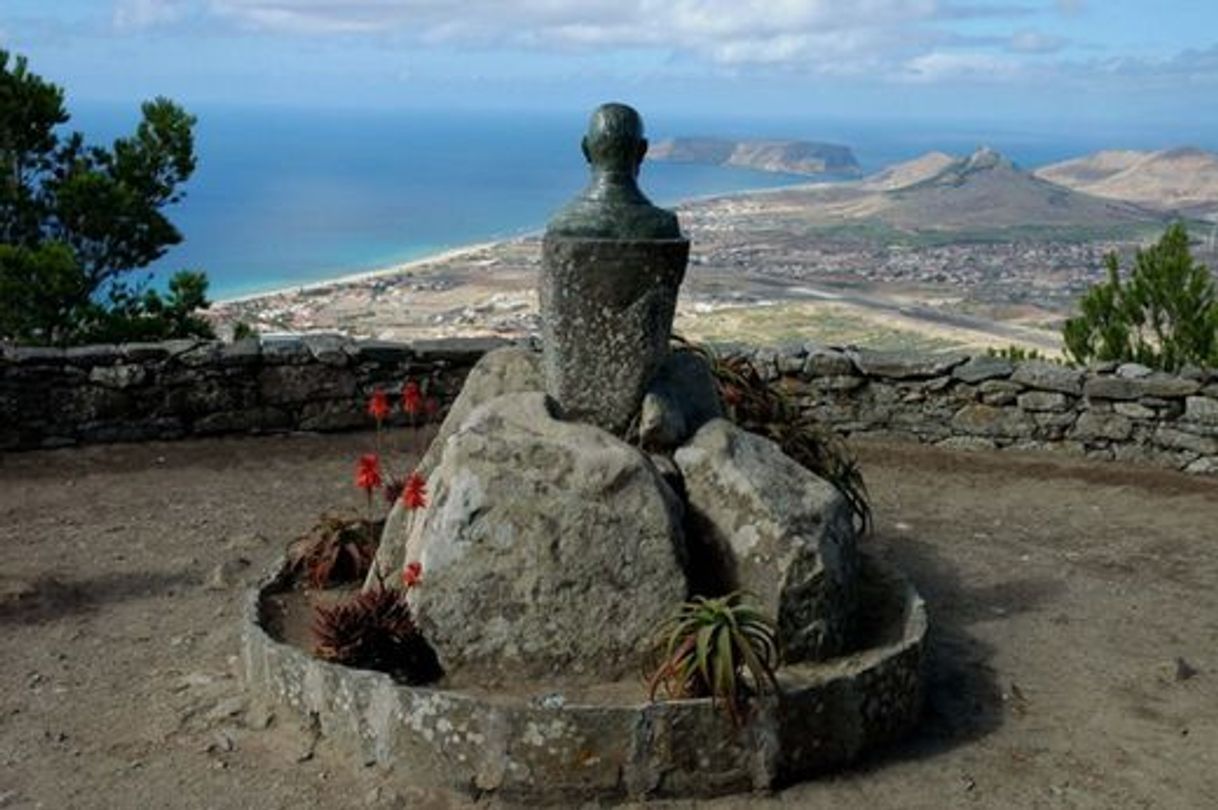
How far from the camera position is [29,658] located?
729cm

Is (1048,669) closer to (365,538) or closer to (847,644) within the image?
(847,644)

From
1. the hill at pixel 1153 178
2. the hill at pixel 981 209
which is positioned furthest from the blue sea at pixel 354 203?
the hill at pixel 1153 178

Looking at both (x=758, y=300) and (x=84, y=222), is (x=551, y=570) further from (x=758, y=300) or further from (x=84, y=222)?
(x=758, y=300)

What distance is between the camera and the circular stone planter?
569 cm

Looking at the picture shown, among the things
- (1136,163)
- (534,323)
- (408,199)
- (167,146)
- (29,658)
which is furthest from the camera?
(1136,163)

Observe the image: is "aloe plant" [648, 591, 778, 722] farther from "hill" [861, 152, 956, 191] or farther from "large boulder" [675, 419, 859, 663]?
"hill" [861, 152, 956, 191]

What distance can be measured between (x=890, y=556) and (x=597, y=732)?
4.21 m

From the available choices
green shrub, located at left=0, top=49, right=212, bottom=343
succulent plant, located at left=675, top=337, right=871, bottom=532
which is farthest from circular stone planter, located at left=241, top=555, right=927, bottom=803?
green shrub, located at left=0, top=49, right=212, bottom=343

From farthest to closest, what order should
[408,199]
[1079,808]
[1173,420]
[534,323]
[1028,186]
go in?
[408,199] < [1028,186] < [534,323] < [1173,420] < [1079,808]

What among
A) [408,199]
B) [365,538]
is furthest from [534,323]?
[408,199]

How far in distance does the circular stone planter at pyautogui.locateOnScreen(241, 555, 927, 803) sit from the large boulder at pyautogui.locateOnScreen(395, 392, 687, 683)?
0.21 m

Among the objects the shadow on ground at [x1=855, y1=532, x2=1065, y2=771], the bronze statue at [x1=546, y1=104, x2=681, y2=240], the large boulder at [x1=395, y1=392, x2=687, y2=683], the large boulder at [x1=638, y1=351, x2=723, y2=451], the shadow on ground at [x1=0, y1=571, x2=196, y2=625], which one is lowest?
the shadow on ground at [x1=855, y1=532, x2=1065, y2=771]

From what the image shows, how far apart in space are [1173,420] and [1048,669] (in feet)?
16.9

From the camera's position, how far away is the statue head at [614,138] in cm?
696
